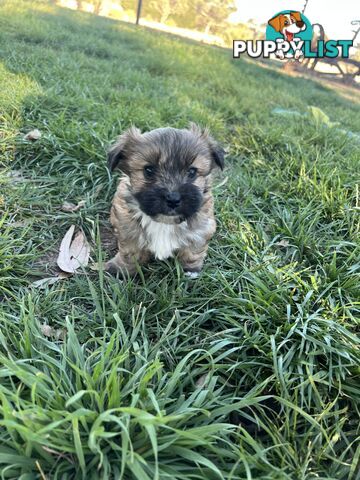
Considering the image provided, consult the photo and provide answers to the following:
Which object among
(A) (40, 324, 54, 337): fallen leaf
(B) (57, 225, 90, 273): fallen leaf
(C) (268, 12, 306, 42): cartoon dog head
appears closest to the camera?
(A) (40, 324, 54, 337): fallen leaf

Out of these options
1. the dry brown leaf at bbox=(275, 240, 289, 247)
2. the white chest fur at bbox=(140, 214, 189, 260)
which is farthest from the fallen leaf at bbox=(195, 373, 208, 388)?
the dry brown leaf at bbox=(275, 240, 289, 247)

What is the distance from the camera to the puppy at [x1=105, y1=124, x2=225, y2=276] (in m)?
2.08

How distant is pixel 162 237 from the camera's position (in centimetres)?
226

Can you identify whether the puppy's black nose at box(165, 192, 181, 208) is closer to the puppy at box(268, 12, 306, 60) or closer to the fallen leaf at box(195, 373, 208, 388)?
the fallen leaf at box(195, 373, 208, 388)

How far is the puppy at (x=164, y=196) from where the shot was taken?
208 cm

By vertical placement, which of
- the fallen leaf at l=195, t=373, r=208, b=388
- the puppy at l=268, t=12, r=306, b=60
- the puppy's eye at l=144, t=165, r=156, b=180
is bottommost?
the fallen leaf at l=195, t=373, r=208, b=388

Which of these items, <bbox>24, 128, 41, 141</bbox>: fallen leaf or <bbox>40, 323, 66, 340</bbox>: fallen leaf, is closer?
<bbox>40, 323, 66, 340</bbox>: fallen leaf

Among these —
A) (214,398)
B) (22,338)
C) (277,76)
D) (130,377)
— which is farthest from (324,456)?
(277,76)

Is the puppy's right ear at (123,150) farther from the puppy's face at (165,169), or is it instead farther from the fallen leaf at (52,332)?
the fallen leaf at (52,332)

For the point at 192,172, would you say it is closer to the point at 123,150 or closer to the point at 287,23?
the point at 123,150

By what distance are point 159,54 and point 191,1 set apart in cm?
2289

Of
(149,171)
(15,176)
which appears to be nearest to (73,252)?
(149,171)

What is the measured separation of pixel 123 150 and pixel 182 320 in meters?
1.00

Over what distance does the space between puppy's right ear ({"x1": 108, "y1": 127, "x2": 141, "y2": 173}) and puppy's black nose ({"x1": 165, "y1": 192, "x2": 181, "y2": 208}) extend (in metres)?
0.41
